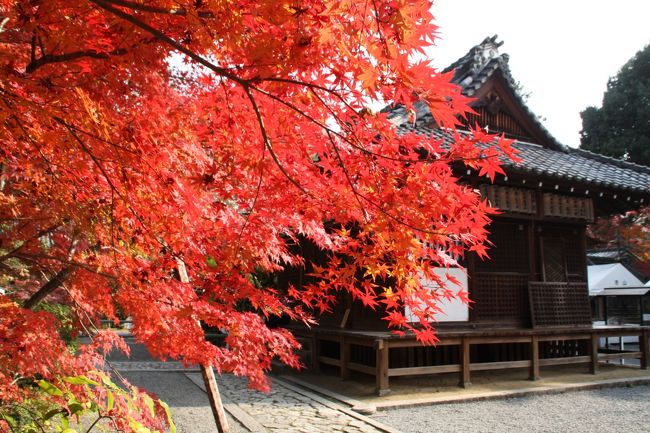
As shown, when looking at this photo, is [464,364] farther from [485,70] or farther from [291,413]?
[485,70]

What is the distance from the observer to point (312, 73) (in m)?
2.77

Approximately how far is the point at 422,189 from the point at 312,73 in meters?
0.92

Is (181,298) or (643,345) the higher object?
(181,298)

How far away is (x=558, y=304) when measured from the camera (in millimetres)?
11391

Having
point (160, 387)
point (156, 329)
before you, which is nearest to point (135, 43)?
point (156, 329)

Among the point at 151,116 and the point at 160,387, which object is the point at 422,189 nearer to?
the point at 151,116

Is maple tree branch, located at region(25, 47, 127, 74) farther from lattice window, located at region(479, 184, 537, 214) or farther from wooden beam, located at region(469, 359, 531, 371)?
wooden beam, located at region(469, 359, 531, 371)

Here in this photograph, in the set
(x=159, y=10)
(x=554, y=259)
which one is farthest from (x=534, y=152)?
(x=159, y=10)

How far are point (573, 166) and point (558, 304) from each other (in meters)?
3.24

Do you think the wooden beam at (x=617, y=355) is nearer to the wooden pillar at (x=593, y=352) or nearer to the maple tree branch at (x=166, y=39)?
the wooden pillar at (x=593, y=352)

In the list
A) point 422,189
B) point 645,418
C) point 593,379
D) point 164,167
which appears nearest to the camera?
point 422,189

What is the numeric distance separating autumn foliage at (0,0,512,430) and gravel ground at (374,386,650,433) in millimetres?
3550

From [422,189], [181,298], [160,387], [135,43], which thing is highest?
[135,43]

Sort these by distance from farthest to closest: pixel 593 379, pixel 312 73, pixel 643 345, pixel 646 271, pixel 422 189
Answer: pixel 646 271, pixel 643 345, pixel 593 379, pixel 422 189, pixel 312 73
